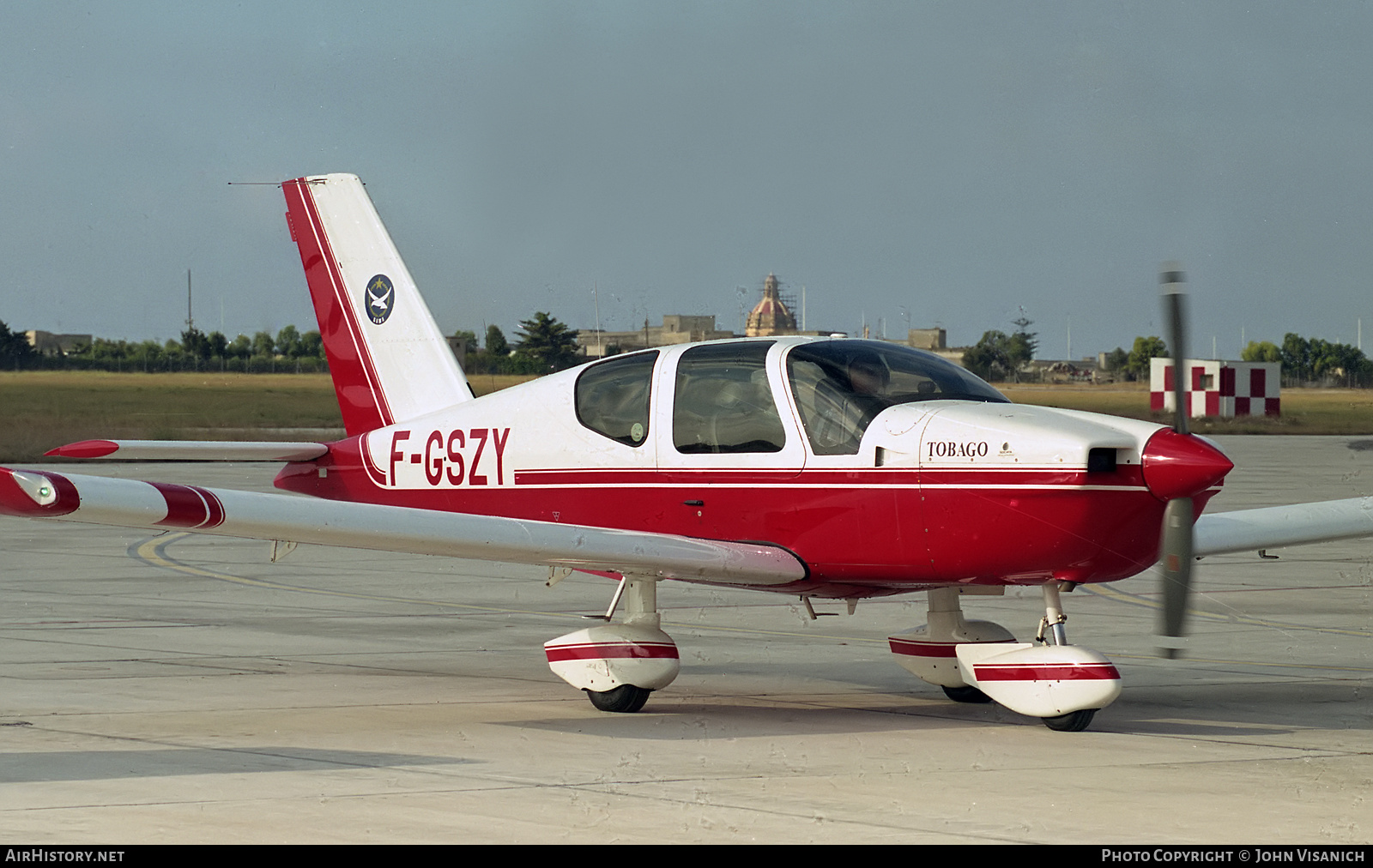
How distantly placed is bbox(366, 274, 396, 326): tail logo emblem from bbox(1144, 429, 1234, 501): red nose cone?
6.59 metres

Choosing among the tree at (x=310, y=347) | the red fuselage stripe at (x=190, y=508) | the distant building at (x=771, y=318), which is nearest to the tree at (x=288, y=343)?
the tree at (x=310, y=347)

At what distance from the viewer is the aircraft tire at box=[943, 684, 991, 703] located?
10.0m

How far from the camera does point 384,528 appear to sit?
8.44 m

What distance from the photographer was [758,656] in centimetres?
1202

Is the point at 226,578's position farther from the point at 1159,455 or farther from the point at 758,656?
the point at 1159,455

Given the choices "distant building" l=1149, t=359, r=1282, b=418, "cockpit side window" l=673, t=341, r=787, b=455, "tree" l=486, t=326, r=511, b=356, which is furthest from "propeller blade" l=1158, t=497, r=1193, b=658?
"distant building" l=1149, t=359, r=1282, b=418

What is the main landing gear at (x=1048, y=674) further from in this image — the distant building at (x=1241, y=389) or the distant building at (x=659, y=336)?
the distant building at (x=1241, y=389)

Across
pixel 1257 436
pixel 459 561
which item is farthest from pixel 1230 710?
pixel 1257 436

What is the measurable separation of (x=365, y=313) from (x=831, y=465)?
521 cm

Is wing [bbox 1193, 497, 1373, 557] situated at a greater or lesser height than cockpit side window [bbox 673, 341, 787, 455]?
lesser

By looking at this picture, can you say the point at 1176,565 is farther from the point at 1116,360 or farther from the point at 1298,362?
the point at 1116,360

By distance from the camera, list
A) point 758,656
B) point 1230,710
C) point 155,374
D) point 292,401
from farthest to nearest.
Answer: point 155,374, point 292,401, point 758,656, point 1230,710

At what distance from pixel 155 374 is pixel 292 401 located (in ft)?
20.5

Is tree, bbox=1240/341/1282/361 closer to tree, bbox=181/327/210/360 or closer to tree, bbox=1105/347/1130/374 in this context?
tree, bbox=1105/347/1130/374
